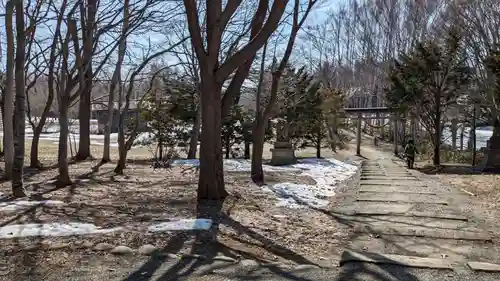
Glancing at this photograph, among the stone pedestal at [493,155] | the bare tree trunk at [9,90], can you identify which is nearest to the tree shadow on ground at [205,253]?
the bare tree trunk at [9,90]

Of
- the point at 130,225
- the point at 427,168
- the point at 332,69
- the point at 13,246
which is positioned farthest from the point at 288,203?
the point at 332,69

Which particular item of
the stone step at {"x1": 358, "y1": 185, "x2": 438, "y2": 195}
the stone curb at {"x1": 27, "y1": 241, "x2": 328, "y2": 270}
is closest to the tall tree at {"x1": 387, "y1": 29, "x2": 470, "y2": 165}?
the stone step at {"x1": 358, "y1": 185, "x2": 438, "y2": 195}

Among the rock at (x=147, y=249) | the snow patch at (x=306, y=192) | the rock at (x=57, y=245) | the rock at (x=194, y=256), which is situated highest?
the rock at (x=57, y=245)

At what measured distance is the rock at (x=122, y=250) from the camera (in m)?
4.88

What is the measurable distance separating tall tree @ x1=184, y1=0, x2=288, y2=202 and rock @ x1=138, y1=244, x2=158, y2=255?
9.73 feet

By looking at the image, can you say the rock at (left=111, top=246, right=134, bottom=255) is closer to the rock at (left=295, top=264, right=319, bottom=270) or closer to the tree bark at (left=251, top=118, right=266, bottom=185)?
the rock at (left=295, top=264, right=319, bottom=270)

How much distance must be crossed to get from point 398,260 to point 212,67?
4.31 metres

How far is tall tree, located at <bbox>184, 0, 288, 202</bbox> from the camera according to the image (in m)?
7.72

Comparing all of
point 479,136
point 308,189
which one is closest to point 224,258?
point 308,189

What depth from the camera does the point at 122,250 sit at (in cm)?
494

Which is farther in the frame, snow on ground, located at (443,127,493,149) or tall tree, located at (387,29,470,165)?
snow on ground, located at (443,127,493,149)

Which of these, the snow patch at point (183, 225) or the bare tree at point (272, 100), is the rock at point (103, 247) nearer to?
the snow patch at point (183, 225)

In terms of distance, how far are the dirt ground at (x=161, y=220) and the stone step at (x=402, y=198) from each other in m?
1.84

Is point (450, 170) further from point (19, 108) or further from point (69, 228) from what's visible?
point (69, 228)
